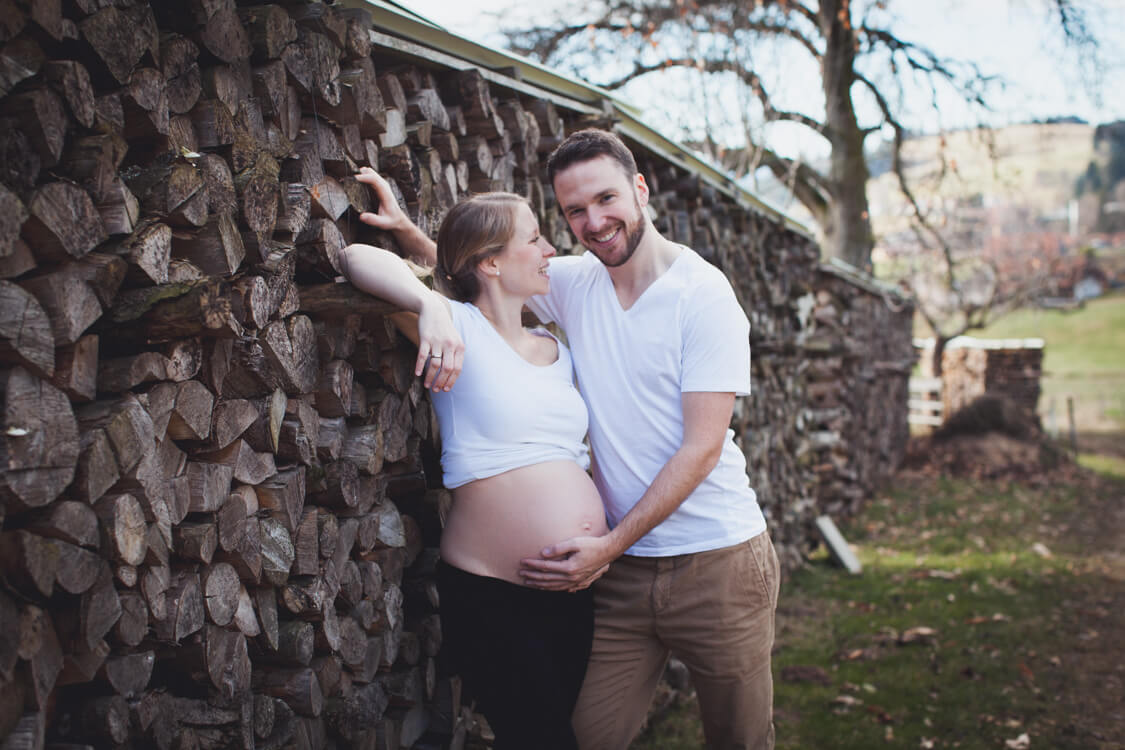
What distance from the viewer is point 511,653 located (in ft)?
6.91

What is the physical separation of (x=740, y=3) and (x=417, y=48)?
26.4 ft

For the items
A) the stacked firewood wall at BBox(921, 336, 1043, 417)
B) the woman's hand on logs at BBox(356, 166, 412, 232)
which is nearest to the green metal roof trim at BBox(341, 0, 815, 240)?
the woman's hand on logs at BBox(356, 166, 412, 232)

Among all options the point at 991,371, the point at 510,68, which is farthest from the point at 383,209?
the point at 991,371

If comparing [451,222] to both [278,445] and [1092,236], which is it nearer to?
[278,445]

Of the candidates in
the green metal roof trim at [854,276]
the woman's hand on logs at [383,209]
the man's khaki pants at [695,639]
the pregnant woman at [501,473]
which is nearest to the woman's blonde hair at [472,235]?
the pregnant woman at [501,473]

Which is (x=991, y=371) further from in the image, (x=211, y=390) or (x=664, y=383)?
(x=211, y=390)

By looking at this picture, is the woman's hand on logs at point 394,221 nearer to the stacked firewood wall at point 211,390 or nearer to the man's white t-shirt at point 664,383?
the stacked firewood wall at point 211,390

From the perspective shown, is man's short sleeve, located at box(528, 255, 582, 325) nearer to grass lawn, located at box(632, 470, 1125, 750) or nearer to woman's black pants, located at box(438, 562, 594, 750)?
woman's black pants, located at box(438, 562, 594, 750)

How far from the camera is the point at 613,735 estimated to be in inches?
94.0

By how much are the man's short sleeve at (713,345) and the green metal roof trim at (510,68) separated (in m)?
1.09

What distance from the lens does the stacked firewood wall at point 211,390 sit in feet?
4.48

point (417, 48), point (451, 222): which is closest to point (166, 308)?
point (451, 222)

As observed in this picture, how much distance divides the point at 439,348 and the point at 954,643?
15.1 feet

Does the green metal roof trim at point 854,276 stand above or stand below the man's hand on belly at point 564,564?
above
